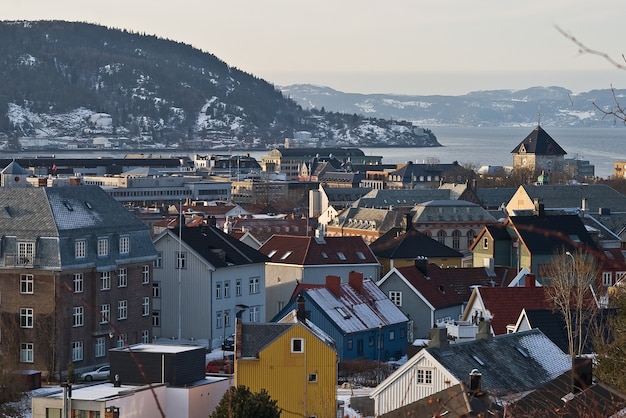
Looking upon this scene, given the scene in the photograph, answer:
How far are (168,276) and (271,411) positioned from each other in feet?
58.1

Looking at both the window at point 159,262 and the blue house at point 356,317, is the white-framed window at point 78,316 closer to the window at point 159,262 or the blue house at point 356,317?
the blue house at point 356,317

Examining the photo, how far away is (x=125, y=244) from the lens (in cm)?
3331

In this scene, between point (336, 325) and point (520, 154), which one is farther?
point (520, 154)

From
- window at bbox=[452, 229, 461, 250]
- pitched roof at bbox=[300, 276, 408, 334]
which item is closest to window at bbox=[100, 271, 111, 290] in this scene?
pitched roof at bbox=[300, 276, 408, 334]

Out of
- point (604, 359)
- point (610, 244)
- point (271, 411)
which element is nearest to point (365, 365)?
point (271, 411)

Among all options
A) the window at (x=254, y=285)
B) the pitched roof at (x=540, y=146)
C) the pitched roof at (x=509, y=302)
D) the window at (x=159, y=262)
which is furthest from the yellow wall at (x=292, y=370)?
the pitched roof at (x=540, y=146)

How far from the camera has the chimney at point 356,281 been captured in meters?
34.5

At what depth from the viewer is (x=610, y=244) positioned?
51.1 metres

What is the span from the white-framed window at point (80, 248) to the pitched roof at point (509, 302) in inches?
339

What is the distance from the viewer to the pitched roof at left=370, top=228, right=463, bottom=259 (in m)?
46.4

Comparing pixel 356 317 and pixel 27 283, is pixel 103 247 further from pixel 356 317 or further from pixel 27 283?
pixel 356 317

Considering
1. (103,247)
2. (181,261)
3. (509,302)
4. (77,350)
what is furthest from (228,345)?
(509,302)

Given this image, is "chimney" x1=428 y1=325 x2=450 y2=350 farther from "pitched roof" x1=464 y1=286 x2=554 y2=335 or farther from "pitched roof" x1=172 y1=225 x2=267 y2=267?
"pitched roof" x1=172 y1=225 x2=267 y2=267

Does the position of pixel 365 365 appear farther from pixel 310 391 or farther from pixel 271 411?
pixel 271 411
